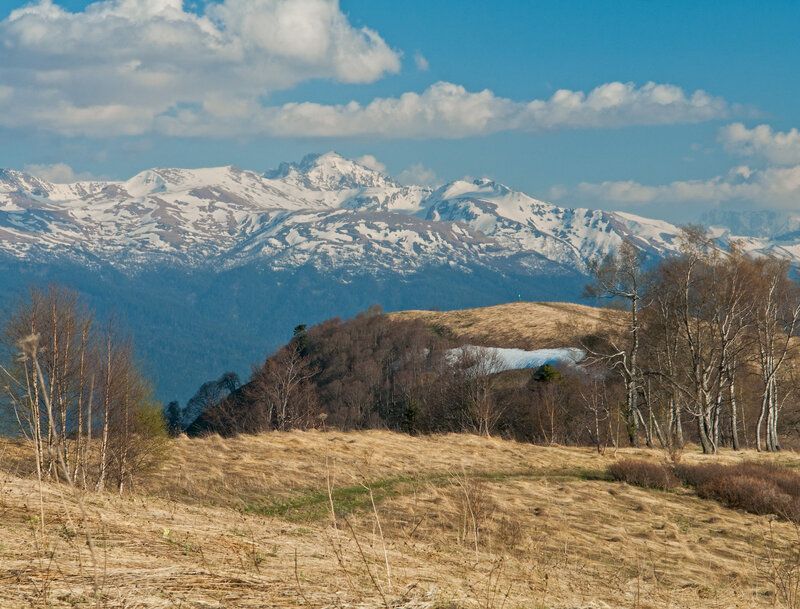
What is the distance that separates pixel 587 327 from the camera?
90.3 m

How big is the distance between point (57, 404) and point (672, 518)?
22.1 meters

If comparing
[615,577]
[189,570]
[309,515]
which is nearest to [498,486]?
[309,515]

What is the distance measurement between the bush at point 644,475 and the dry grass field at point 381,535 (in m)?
0.81

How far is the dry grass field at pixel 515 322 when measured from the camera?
332 ft

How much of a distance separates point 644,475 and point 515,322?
3440 inches

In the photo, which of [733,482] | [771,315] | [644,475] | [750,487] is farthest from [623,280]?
[750,487]

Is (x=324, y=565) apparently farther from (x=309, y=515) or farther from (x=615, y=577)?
(x=309, y=515)

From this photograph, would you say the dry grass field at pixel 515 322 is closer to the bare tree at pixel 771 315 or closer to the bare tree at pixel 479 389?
the bare tree at pixel 479 389

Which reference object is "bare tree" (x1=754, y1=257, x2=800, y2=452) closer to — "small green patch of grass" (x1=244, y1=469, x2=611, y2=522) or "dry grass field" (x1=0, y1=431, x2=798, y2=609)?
"dry grass field" (x1=0, y1=431, x2=798, y2=609)

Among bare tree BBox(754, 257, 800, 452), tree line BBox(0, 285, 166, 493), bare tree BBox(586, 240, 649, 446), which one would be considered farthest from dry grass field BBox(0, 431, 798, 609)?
bare tree BBox(754, 257, 800, 452)

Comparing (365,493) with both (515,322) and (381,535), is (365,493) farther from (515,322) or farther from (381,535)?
(515,322)

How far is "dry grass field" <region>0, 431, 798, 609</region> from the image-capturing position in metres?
7.28

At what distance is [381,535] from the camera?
557 cm

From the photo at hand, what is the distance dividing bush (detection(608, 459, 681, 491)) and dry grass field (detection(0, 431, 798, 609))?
2.64 ft
